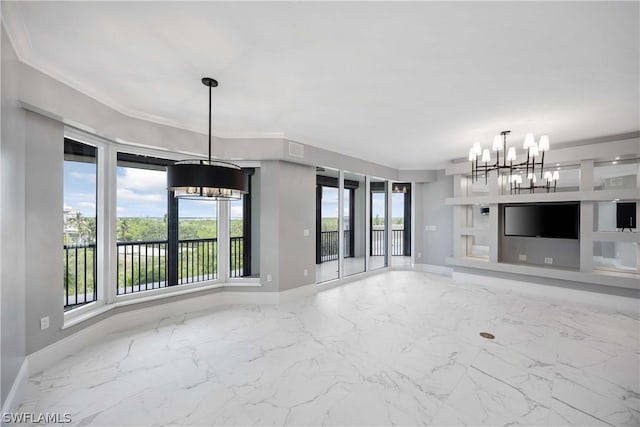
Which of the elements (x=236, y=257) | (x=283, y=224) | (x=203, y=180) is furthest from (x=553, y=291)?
(x=203, y=180)

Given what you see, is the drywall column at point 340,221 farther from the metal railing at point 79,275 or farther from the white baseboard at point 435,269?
the metal railing at point 79,275

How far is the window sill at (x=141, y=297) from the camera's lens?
300 cm

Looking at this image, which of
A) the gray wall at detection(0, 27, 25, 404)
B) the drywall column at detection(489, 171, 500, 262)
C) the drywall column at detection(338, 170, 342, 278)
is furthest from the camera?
the drywall column at detection(338, 170, 342, 278)

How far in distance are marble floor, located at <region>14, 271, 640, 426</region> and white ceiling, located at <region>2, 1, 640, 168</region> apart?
9.02ft

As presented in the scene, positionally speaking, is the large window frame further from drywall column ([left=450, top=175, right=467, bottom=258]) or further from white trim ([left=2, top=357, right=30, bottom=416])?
drywall column ([left=450, top=175, right=467, bottom=258])

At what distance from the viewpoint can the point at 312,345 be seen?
3.08 m

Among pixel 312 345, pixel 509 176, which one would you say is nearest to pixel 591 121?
pixel 509 176

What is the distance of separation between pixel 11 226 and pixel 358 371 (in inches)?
122

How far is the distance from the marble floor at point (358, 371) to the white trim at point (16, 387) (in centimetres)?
8

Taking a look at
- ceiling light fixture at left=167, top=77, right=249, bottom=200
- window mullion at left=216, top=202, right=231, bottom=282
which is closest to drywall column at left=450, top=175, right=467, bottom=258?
window mullion at left=216, top=202, right=231, bottom=282

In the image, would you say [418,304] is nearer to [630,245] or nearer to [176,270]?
[630,245]

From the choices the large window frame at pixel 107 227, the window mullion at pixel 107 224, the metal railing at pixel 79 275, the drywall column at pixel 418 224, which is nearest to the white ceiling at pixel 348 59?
the large window frame at pixel 107 227

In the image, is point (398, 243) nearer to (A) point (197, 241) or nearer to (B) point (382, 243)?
(B) point (382, 243)

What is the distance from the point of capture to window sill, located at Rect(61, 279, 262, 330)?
300 centimetres
